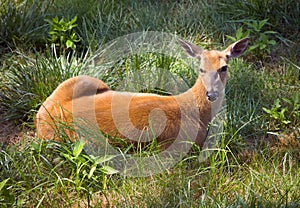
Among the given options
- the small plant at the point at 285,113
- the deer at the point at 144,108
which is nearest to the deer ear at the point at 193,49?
the deer at the point at 144,108

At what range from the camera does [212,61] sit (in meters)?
4.71

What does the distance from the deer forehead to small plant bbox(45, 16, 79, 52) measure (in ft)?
5.37

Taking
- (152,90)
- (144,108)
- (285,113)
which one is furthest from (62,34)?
(285,113)

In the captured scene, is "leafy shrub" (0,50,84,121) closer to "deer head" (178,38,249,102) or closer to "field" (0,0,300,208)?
"field" (0,0,300,208)

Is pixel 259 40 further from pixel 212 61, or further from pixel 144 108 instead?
pixel 144 108

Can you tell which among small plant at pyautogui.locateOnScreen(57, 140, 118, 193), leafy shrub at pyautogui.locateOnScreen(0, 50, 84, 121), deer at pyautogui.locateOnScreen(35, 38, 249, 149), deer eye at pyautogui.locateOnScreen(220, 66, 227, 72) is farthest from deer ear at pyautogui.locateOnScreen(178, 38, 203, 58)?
small plant at pyautogui.locateOnScreen(57, 140, 118, 193)

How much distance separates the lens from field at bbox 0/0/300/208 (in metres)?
4.10

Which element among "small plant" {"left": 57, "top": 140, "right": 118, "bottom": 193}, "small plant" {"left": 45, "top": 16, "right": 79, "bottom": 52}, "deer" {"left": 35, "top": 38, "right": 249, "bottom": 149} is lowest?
"small plant" {"left": 57, "top": 140, "right": 118, "bottom": 193}

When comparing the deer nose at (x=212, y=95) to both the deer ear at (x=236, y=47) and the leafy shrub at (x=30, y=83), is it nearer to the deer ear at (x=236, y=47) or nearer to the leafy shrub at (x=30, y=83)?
the deer ear at (x=236, y=47)

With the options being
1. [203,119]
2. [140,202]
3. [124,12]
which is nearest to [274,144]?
[203,119]

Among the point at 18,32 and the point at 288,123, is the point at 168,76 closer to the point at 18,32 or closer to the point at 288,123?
the point at 288,123

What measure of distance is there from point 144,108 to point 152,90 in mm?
838

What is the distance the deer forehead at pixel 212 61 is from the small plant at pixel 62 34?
1.64 meters

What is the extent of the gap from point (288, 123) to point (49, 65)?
2.26m
